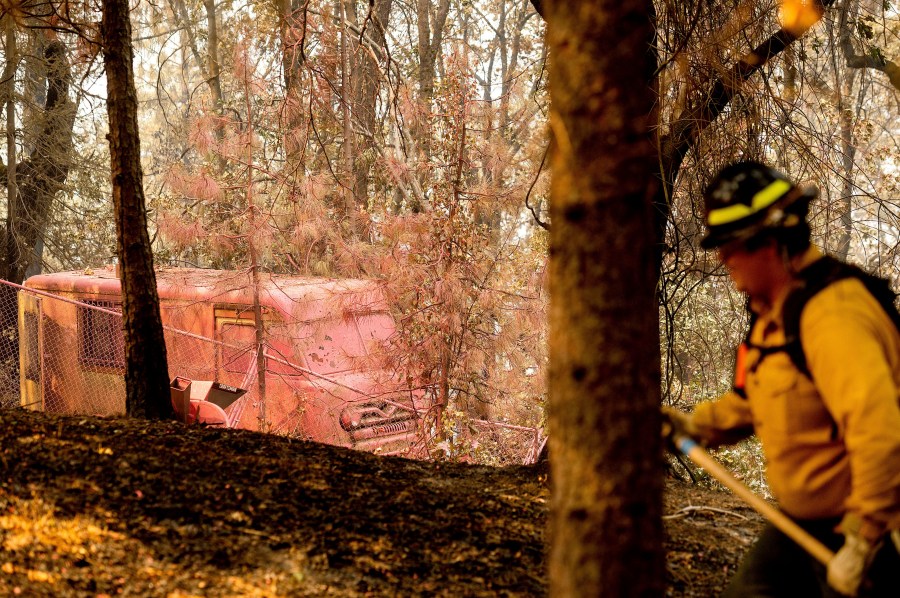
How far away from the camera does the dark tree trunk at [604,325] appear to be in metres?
1.88

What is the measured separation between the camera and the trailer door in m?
13.4

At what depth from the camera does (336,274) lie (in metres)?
12.7

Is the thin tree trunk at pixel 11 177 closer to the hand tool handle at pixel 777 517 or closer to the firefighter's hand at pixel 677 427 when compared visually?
the firefighter's hand at pixel 677 427

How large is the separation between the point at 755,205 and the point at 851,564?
3.07 feet

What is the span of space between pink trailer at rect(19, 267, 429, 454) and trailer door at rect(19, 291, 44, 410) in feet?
4.47

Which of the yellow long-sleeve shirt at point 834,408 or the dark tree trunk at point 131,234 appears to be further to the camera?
the dark tree trunk at point 131,234

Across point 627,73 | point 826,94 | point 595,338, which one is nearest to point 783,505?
point 595,338

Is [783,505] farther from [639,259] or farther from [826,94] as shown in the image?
[826,94]

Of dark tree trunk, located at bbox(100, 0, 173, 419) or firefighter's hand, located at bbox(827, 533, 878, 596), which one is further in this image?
dark tree trunk, located at bbox(100, 0, 173, 419)

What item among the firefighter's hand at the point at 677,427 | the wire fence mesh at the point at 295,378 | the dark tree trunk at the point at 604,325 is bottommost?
the wire fence mesh at the point at 295,378

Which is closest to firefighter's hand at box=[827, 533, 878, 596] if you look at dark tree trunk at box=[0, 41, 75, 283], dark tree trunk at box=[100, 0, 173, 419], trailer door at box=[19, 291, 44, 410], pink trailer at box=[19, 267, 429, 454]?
dark tree trunk at box=[100, 0, 173, 419]

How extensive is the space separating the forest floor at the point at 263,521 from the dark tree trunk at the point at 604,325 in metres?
1.13

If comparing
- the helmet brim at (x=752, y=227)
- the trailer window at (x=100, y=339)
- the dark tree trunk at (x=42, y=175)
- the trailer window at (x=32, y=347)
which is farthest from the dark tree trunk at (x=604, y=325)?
the dark tree trunk at (x=42, y=175)

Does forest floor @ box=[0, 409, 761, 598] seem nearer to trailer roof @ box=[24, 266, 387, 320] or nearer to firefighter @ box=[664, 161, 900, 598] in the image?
firefighter @ box=[664, 161, 900, 598]
